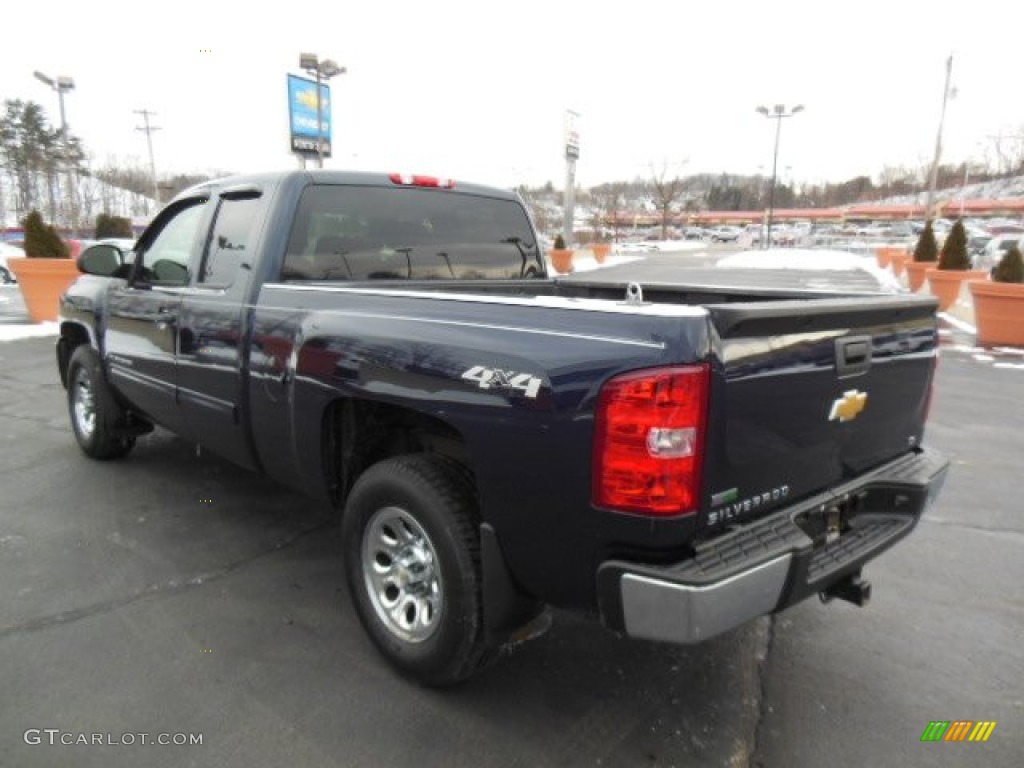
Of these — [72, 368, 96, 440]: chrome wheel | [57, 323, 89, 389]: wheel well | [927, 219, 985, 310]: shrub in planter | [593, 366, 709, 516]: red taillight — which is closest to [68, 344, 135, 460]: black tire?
[72, 368, 96, 440]: chrome wheel

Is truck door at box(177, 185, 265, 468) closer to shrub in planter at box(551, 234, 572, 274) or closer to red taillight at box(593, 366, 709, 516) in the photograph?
red taillight at box(593, 366, 709, 516)

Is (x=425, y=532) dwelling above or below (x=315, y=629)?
above

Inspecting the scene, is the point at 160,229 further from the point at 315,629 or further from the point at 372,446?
the point at 315,629

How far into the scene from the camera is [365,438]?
302 centimetres

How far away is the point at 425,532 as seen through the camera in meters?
2.53

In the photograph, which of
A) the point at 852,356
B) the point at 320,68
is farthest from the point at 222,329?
the point at 320,68

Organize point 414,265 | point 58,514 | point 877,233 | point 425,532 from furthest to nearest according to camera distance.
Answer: point 877,233 → point 58,514 → point 414,265 → point 425,532

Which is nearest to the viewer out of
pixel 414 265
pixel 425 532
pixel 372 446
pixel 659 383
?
pixel 659 383

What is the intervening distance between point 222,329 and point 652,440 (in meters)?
2.37

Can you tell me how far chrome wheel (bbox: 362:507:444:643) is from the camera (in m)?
2.64

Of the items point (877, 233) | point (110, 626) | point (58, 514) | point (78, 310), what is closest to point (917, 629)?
point (110, 626)

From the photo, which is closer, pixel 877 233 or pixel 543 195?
pixel 877 233

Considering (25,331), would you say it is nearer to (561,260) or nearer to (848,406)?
(848,406)

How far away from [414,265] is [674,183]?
60.6 meters
